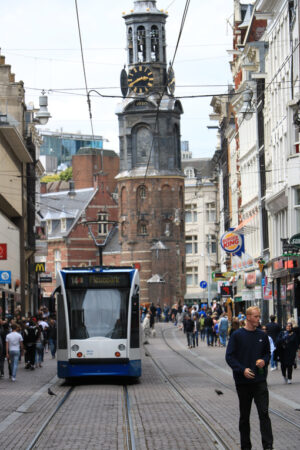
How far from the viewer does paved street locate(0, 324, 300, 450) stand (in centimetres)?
1366

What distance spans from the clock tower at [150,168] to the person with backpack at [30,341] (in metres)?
81.1

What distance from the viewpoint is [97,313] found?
24.5 meters

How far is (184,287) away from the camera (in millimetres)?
117688

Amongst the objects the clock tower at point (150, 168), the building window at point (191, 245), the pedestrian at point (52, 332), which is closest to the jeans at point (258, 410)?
the pedestrian at point (52, 332)

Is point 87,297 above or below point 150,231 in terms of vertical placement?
below

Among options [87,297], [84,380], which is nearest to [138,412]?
[87,297]

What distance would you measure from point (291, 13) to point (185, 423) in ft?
86.6

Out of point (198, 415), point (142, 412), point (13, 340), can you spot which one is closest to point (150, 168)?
point (13, 340)

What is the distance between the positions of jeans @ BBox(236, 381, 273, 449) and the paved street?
115 centimetres

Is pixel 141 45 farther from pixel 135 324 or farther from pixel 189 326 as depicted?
pixel 135 324

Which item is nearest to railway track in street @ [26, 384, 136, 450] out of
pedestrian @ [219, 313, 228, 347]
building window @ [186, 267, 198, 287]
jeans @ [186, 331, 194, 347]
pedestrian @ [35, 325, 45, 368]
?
pedestrian @ [35, 325, 45, 368]

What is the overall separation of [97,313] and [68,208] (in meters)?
107

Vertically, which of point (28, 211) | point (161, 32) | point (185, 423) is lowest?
point (185, 423)

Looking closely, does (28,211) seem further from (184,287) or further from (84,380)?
(184,287)
